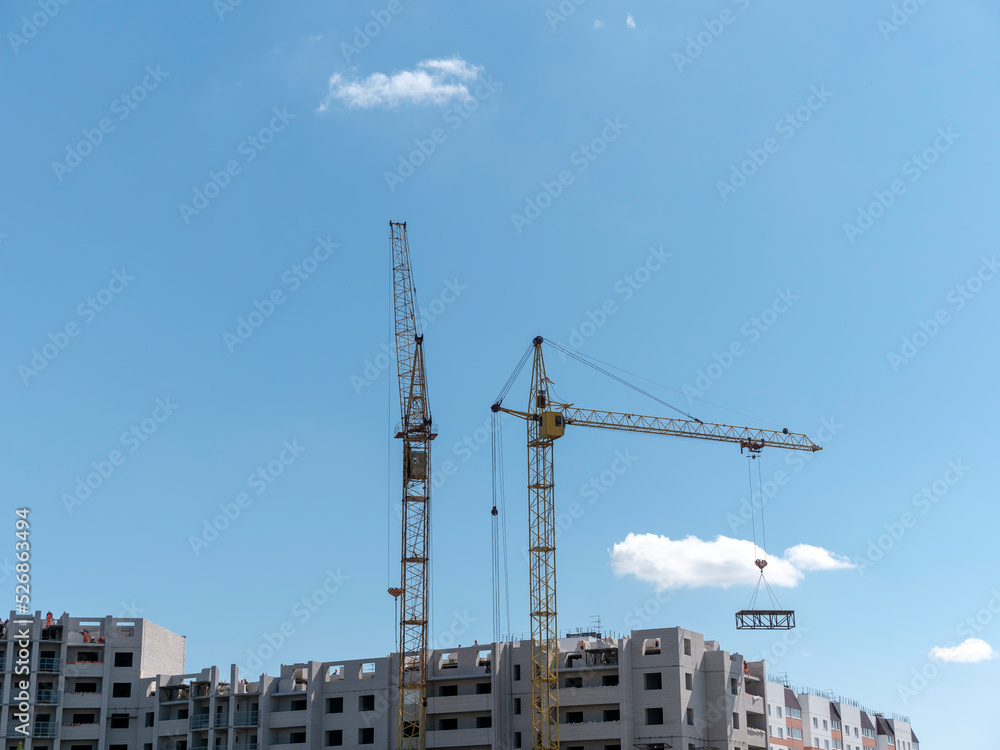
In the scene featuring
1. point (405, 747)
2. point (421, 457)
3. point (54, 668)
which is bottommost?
point (405, 747)

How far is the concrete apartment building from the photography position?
115 metres

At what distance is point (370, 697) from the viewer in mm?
124812

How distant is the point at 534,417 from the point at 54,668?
6100 cm

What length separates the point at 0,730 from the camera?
126 m

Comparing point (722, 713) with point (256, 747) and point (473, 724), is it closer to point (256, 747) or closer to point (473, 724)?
point (473, 724)

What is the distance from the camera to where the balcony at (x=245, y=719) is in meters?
125

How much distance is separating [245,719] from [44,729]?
75.4ft

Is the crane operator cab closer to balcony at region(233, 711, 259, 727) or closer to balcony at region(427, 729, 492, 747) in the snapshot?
balcony at region(427, 729, 492, 747)

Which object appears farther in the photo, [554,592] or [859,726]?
[859,726]

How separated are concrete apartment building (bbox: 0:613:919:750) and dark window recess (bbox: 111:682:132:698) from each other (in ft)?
0.50

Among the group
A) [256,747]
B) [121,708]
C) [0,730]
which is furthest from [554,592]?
[0,730]

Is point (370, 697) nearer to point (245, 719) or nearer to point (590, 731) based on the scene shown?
point (245, 719)

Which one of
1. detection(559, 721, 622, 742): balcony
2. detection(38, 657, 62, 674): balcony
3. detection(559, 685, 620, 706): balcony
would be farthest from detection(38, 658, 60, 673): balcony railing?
detection(559, 721, 622, 742): balcony

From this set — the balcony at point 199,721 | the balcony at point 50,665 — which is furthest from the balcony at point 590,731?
the balcony at point 50,665
